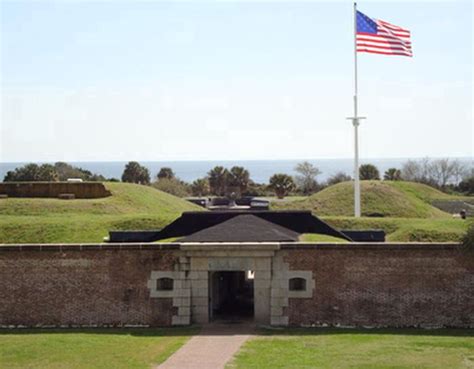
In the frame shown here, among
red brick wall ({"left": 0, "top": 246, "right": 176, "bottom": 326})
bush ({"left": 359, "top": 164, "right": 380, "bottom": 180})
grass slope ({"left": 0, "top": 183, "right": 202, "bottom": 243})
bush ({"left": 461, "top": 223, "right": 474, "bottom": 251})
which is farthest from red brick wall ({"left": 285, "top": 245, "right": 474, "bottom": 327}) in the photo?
bush ({"left": 359, "top": 164, "right": 380, "bottom": 180})

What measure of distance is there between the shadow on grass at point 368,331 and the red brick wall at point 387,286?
36cm

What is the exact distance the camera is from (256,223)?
71.0 ft

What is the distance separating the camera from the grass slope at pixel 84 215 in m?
27.1

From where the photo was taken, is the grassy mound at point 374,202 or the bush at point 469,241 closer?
the bush at point 469,241

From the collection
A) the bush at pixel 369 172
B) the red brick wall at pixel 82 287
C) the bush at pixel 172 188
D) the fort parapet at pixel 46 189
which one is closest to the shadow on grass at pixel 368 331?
the red brick wall at pixel 82 287

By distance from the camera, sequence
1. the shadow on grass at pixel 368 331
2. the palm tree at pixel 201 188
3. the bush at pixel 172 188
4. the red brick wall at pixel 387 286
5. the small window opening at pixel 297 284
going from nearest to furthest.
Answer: the shadow on grass at pixel 368 331 < the red brick wall at pixel 387 286 < the small window opening at pixel 297 284 < the bush at pixel 172 188 < the palm tree at pixel 201 188

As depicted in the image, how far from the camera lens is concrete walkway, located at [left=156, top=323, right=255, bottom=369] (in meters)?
15.3

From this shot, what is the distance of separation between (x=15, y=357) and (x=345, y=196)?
30690 millimetres

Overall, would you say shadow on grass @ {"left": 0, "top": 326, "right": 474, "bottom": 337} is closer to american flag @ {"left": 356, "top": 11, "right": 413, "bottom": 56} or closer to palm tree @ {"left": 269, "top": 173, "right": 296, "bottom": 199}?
american flag @ {"left": 356, "top": 11, "right": 413, "bottom": 56}

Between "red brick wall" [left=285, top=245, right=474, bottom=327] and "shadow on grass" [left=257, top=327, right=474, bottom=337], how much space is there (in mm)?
358

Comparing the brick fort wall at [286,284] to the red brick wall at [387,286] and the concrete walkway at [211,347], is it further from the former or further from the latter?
the concrete walkway at [211,347]

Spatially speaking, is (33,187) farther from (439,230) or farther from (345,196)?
(439,230)

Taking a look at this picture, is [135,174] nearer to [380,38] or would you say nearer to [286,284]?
[380,38]

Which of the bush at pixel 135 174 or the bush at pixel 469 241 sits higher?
the bush at pixel 135 174
